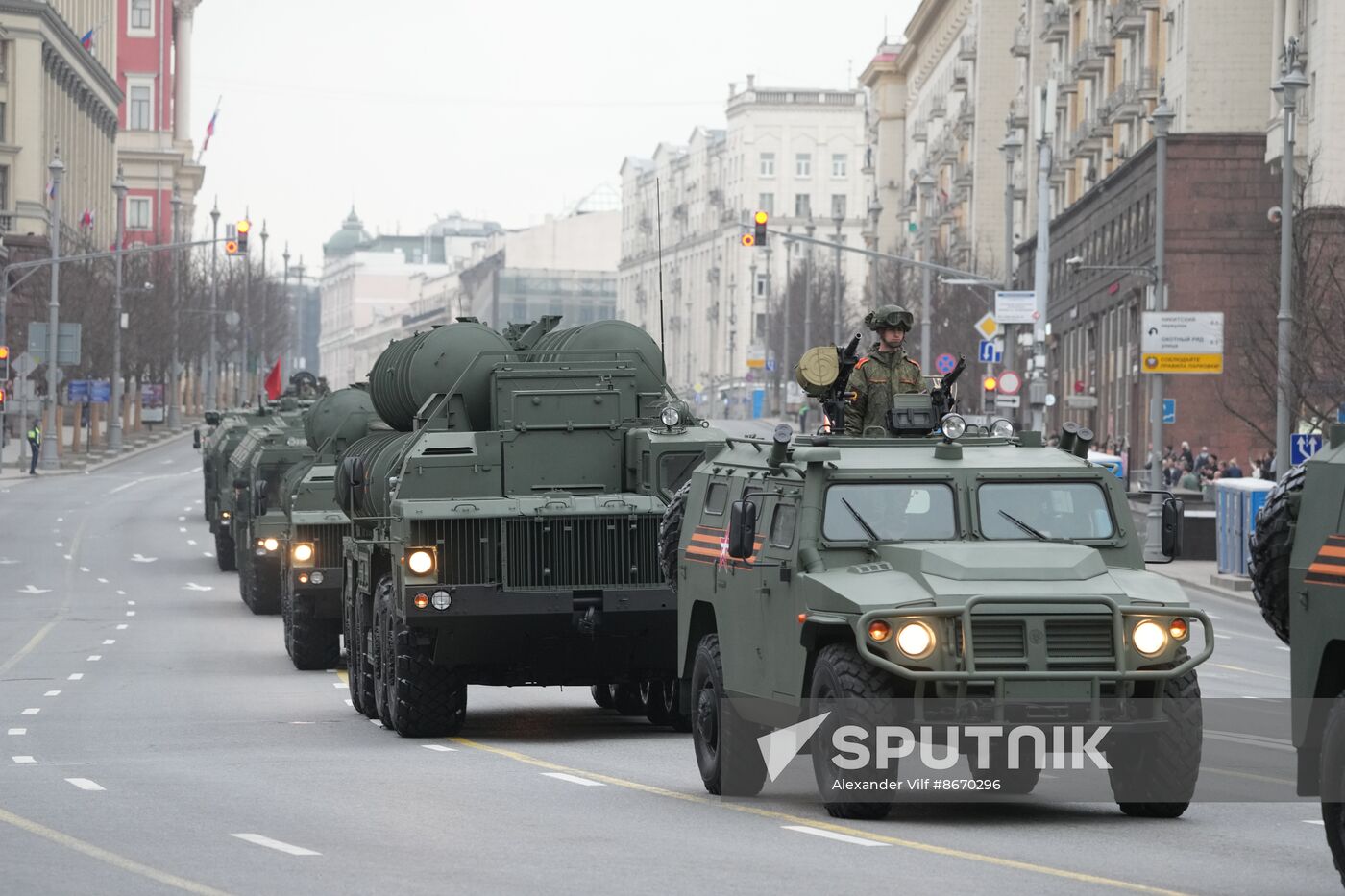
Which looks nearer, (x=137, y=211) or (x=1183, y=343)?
(x=1183, y=343)

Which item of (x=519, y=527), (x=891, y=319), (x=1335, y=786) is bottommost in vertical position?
(x=1335, y=786)

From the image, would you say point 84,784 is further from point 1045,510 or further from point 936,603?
point 1045,510

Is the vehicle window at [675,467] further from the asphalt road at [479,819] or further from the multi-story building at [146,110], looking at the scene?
the multi-story building at [146,110]

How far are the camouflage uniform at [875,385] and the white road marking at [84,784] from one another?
16.8 feet

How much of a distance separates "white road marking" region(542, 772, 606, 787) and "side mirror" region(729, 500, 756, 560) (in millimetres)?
2451

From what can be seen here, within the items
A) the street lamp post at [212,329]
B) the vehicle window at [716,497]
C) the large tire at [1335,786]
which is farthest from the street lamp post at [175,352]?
the large tire at [1335,786]

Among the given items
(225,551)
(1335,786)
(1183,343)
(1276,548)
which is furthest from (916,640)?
(1183,343)

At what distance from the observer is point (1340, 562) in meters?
11.2

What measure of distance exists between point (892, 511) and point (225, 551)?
35195mm

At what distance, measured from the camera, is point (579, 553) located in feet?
64.8

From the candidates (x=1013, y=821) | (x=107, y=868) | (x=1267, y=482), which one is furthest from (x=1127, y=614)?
(x=1267, y=482)

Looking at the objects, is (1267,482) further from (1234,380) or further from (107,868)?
(107,868)

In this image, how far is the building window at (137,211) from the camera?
157 metres

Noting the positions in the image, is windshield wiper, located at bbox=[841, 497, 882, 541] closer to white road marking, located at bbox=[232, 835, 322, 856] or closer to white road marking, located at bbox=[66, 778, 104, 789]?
white road marking, located at bbox=[232, 835, 322, 856]
